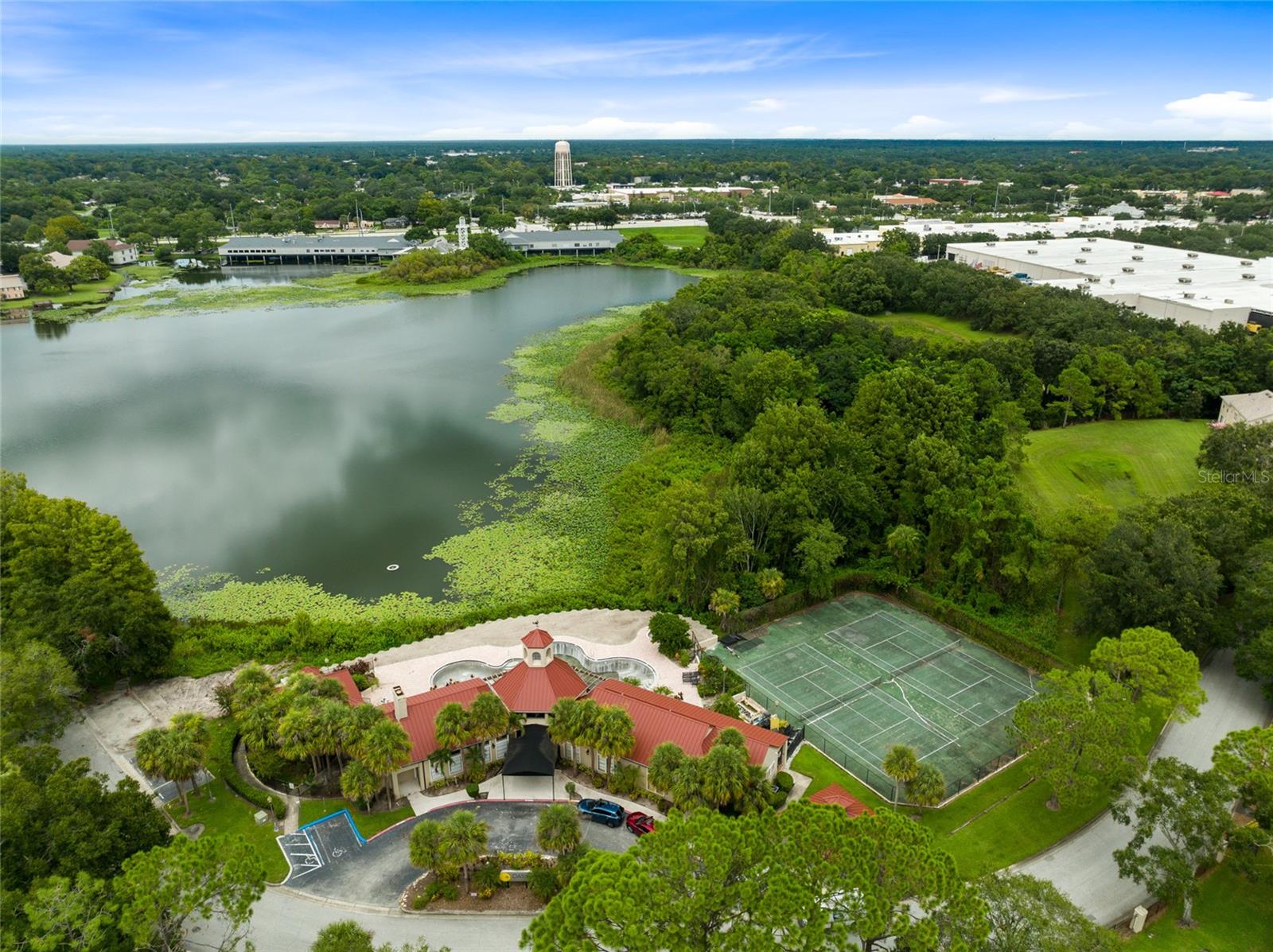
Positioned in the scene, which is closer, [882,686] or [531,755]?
[531,755]

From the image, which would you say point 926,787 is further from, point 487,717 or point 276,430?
point 276,430

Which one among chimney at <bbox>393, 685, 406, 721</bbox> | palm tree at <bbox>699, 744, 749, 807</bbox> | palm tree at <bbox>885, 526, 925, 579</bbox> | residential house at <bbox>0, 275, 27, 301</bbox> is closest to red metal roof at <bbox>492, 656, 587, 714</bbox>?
chimney at <bbox>393, 685, 406, 721</bbox>

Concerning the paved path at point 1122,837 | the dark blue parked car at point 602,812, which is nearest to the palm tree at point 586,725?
the dark blue parked car at point 602,812

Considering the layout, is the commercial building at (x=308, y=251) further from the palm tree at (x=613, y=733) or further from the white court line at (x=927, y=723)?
the white court line at (x=927, y=723)

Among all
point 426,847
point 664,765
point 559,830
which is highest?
point 664,765

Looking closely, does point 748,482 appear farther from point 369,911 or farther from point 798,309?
point 798,309

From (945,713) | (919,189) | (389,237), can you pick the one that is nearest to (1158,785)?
(945,713)

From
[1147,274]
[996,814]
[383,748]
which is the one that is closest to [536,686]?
[383,748]
